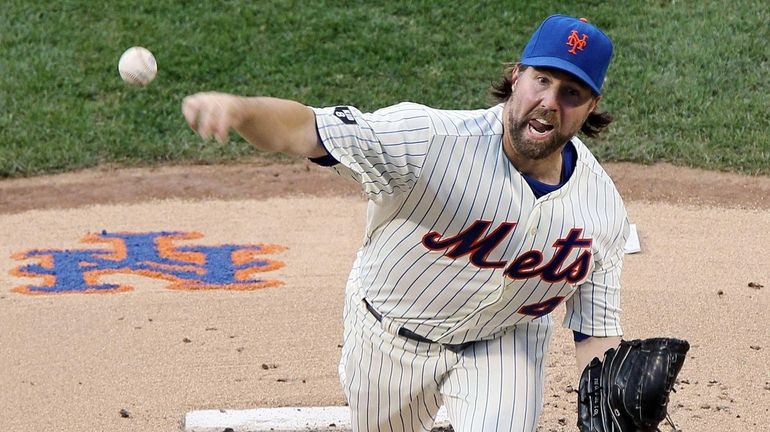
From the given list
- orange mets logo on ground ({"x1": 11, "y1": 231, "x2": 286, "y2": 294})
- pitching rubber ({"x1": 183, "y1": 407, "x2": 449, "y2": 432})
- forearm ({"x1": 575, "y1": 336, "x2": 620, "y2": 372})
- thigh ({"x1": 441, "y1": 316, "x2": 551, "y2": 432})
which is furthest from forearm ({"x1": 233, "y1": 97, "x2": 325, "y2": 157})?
orange mets logo on ground ({"x1": 11, "y1": 231, "x2": 286, "y2": 294})

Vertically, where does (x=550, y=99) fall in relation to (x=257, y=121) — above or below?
above

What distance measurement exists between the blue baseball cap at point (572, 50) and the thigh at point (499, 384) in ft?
2.93

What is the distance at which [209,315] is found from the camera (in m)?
6.08

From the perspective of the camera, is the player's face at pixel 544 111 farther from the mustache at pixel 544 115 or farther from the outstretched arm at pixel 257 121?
the outstretched arm at pixel 257 121

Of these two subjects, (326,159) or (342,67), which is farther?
(342,67)

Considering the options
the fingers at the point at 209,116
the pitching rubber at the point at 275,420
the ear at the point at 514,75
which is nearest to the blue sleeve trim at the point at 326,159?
the fingers at the point at 209,116

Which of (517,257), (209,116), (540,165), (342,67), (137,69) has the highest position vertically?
(342,67)

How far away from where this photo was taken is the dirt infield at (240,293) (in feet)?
17.3

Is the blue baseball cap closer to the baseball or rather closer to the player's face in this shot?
the player's face

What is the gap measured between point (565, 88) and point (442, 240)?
60 centimetres

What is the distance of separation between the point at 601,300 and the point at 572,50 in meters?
0.86

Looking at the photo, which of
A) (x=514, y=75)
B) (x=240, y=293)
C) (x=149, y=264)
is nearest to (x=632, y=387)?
(x=514, y=75)

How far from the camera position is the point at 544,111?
11.1ft

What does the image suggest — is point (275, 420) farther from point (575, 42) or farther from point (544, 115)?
point (575, 42)
